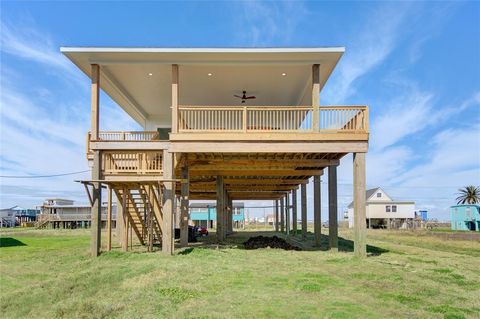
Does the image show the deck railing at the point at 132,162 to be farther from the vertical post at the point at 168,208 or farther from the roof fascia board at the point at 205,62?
the roof fascia board at the point at 205,62

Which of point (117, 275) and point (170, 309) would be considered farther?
point (117, 275)

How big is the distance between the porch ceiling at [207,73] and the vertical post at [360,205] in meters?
3.99

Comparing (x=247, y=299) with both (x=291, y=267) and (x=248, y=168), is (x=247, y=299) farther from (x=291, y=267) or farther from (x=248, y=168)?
(x=248, y=168)

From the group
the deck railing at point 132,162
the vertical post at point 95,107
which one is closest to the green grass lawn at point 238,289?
the deck railing at point 132,162

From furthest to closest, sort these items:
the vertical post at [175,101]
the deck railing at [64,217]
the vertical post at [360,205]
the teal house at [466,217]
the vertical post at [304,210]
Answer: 1. the deck railing at [64,217]
2. the teal house at [466,217]
3. the vertical post at [304,210]
4. the vertical post at [175,101]
5. the vertical post at [360,205]

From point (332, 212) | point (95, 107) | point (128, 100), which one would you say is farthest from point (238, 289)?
point (128, 100)

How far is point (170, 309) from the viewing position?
21.7 feet

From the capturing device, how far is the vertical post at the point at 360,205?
45.5 ft

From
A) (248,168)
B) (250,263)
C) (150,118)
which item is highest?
(150,118)

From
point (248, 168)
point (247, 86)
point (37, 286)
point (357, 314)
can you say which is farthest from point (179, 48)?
point (357, 314)

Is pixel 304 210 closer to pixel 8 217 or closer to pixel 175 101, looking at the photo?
pixel 175 101

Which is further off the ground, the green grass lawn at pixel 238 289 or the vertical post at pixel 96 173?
the vertical post at pixel 96 173

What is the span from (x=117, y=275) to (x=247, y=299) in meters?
3.77

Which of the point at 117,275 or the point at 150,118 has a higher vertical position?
the point at 150,118
